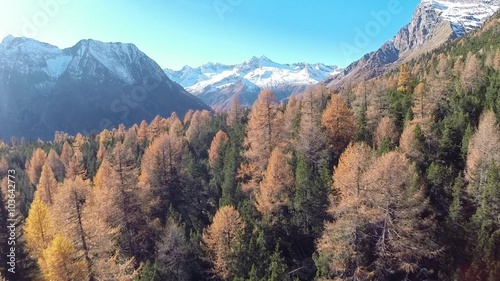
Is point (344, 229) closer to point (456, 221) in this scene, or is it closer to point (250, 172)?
point (456, 221)

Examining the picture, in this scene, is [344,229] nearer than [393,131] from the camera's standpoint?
Yes

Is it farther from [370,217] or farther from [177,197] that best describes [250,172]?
[370,217]

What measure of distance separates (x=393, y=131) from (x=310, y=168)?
1835cm

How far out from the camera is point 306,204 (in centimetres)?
4100

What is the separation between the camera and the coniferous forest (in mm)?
30281

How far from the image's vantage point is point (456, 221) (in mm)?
32750

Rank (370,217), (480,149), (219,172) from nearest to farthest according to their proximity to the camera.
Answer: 1. (370,217)
2. (480,149)
3. (219,172)

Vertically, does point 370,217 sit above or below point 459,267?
above

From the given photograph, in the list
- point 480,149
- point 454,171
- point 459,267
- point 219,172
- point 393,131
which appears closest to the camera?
point 459,267

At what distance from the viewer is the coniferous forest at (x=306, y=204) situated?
1192 inches

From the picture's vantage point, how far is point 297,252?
41875 millimetres

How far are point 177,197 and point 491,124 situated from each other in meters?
44.6

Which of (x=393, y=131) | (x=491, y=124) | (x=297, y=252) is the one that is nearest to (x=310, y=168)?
(x=297, y=252)

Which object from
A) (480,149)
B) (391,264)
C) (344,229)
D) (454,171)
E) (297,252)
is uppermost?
(480,149)
